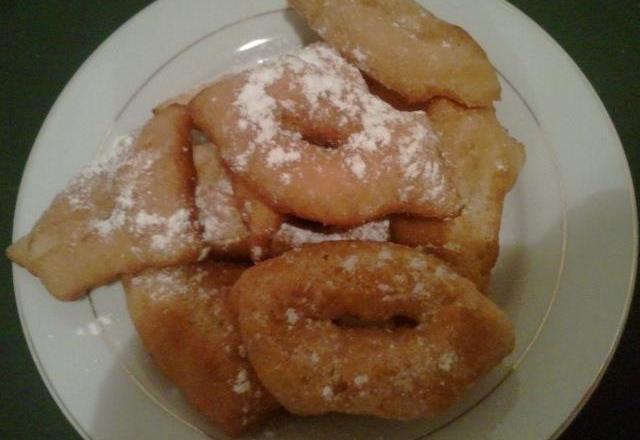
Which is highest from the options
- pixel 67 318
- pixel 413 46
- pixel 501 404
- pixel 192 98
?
pixel 413 46

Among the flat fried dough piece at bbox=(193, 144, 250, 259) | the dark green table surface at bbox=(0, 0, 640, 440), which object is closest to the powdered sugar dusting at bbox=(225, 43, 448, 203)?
the flat fried dough piece at bbox=(193, 144, 250, 259)

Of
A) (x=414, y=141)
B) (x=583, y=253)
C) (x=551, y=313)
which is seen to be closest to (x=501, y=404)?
(x=551, y=313)

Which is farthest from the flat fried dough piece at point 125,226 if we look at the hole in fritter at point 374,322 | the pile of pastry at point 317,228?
the hole in fritter at point 374,322

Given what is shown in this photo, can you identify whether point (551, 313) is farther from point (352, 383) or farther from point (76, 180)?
point (76, 180)

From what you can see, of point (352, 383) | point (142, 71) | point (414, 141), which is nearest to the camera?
point (352, 383)

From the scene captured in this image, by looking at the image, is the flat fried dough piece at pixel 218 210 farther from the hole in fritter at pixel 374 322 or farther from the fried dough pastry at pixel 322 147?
the hole in fritter at pixel 374 322

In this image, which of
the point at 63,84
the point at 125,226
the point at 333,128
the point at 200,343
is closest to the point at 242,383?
the point at 200,343

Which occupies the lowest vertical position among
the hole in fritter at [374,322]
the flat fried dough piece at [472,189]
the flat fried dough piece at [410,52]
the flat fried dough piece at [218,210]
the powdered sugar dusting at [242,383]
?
the powdered sugar dusting at [242,383]
